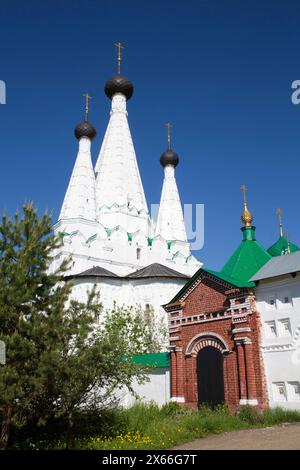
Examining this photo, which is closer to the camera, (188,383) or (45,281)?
(45,281)

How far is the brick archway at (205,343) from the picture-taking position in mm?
13500

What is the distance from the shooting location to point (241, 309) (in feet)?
43.1

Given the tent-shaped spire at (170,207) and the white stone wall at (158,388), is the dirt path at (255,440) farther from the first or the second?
the tent-shaped spire at (170,207)

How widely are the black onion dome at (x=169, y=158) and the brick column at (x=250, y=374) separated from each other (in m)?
26.9

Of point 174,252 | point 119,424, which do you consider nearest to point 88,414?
point 119,424

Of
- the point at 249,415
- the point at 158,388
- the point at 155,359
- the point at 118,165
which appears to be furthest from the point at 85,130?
the point at 249,415

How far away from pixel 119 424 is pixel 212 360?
5825mm

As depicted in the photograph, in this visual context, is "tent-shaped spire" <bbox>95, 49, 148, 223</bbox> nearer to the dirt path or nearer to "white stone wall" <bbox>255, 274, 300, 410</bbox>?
"white stone wall" <bbox>255, 274, 300, 410</bbox>

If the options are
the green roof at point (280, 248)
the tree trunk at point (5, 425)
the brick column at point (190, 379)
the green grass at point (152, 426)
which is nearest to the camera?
the tree trunk at point (5, 425)

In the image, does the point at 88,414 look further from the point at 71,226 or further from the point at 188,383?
the point at 71,226

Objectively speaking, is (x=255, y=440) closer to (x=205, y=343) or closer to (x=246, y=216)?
(x=205, y=343)

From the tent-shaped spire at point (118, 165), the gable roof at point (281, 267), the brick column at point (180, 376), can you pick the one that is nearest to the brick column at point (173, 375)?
the brick column at point (180, 376)

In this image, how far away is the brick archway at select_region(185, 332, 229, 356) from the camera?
13500 mm

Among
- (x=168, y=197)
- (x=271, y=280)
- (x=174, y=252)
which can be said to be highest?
(x=168, y=197)
